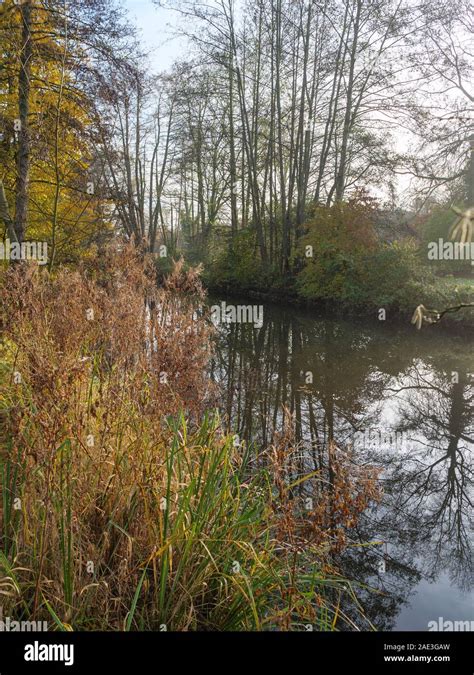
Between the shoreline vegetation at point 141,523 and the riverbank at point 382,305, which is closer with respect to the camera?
the shoreline vegetation at point 141,523

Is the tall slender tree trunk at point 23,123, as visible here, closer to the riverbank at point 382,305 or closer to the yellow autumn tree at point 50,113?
the yellow autumn tree at point 50,113


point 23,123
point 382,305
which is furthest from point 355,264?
point 23,123

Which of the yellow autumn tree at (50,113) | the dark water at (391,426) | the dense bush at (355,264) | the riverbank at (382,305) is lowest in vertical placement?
the dark water at (391,426)

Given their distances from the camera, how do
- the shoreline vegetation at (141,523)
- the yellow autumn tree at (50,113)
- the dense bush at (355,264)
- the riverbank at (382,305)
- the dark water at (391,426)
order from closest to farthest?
the shoreline vegetation at (141,523), the dark water at (391,426), the yellow autumn tree at (50,113), the riverbank at (382,305), the dense bush at (355,264)

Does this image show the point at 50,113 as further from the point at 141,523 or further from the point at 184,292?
the point at 141,523

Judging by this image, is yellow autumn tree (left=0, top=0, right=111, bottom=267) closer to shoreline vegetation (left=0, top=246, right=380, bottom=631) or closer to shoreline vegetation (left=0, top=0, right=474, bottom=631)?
shoreline vegetation (left=0, top=0, right=474, bottom=631)

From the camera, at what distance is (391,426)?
6.39 meters

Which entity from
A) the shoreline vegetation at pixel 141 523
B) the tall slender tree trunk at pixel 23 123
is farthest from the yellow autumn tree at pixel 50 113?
the shoreline vegetation at pixel 141 523

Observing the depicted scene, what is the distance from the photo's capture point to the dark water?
3400 millimetres

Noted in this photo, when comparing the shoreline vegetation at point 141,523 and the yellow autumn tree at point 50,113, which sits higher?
the yellow autumn tree at point 50,113

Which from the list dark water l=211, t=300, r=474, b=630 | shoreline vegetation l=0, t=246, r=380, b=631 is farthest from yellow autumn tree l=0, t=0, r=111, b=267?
shoreline vegetation l=0, t=246, r=380, b=631

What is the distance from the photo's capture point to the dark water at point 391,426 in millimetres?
3400

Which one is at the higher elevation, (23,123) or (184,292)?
(23,123)
